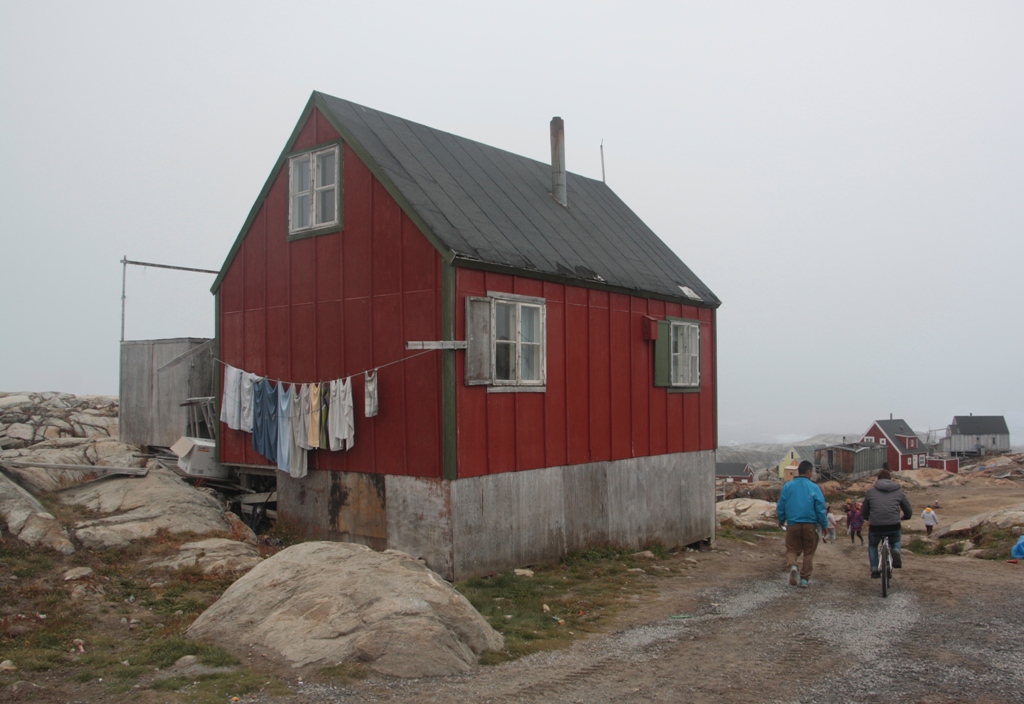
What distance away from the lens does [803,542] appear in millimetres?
12234

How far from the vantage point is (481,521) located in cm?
1275

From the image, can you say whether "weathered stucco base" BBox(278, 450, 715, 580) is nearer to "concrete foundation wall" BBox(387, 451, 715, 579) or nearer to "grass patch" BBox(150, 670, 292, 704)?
"concrete foundation wall" BBox(387, 451, 715, 579)

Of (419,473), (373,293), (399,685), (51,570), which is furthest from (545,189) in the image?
(399,685)

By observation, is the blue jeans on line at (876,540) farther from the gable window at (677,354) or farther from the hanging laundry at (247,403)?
the hanging laundry at (247,403)

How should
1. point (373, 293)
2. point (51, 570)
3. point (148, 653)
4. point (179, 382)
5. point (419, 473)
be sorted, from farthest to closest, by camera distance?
1. point (179, 382)
2. point (373, 293)
3. point (419, 473)
4. point (51, 570)
5. point (148, 653)

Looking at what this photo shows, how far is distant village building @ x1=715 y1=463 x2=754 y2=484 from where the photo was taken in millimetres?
65100

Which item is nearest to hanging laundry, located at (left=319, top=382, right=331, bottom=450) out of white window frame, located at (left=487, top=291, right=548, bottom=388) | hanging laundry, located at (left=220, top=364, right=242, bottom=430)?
hanging laundry, located at (left=220, top=364, right=242, bottom=430)

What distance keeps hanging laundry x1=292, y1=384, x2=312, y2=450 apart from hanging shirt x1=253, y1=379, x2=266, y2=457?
0.96 meters

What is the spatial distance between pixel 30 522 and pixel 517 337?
7.58m

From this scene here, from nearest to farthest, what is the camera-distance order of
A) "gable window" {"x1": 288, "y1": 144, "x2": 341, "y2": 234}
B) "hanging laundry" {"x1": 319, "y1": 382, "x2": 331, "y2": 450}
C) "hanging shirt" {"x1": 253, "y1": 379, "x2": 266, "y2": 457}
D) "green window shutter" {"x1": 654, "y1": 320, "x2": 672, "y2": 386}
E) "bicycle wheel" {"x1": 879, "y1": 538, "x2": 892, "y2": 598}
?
"bicycle wheel" {"x1": 879, "y1": 538, "x2": 892, "y2": 598}, "hanging laundry" {"x1": 319, "y1": 382, "x2": 331, "y2": 450}, "gable window" {"x1": 288, "y1": 144, "x2": 341, "y2": 234}, "hanging shirt" {"x1": 253, "y1": 379, "x2": 266, "y2": 457}, "green window shutter" {"x1": 654, "y1": 320, "x2": 672, "y2": 386}

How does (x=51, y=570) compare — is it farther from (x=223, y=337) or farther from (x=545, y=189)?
(x=545, y=189)

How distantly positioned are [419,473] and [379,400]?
4.71ft

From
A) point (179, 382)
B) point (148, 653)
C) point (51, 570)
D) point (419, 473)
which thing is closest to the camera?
point (148, 653)

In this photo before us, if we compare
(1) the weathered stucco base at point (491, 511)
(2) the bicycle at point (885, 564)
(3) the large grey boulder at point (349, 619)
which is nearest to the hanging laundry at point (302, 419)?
(1) the weathered stucco base at point (491, 511)
